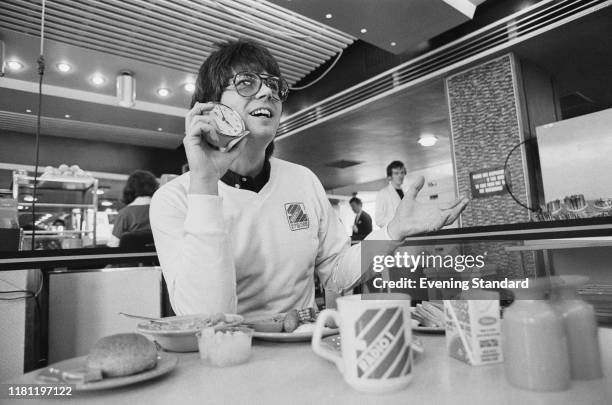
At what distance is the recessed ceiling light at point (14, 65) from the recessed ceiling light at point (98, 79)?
2.44ft

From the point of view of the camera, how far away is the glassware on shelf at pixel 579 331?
0.50 m

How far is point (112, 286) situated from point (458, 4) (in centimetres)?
354

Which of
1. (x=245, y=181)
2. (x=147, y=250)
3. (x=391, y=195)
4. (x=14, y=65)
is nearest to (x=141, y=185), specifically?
(x=147, y=250)

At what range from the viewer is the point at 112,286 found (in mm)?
2342

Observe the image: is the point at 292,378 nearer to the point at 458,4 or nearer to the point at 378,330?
the point at 378,330

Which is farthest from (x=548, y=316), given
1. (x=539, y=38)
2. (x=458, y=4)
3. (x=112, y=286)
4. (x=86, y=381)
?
(x=539, y=38)

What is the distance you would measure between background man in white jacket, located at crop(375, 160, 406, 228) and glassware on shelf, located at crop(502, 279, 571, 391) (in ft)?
17.9

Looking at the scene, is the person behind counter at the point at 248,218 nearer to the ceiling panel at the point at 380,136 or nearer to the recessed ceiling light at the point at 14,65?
the ceiling panel at the point at 380,136

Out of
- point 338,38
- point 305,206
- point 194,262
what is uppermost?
point 338,38

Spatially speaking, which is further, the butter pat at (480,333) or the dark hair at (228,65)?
the dark hair at (228,65)

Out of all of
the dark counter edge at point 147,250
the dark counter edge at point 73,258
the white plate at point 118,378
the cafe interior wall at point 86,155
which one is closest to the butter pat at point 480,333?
the white plate at point 118,378

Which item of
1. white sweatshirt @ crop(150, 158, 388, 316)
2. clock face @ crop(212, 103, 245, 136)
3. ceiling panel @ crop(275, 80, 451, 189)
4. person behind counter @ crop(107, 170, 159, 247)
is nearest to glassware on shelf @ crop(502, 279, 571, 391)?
white sweatshirt @ crop(150, 158, 388, 316)

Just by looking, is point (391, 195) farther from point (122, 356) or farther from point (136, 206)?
point (122, 356)

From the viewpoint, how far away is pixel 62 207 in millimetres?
5727
